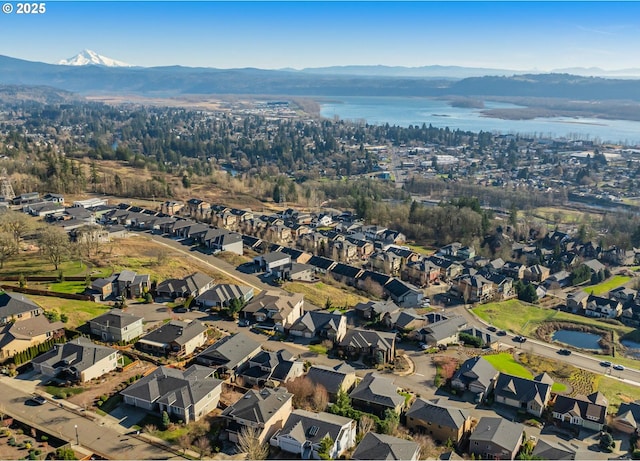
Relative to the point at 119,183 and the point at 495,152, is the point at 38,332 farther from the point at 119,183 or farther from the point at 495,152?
the point at 495,152

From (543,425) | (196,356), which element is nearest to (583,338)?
(543,425)

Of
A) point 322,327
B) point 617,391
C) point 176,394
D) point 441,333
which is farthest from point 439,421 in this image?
point 617,391

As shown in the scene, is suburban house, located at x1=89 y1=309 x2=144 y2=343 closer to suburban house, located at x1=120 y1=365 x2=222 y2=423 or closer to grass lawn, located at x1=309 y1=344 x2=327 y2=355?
suburban house, located at x1=120 y1=365 x2=222 y2=423

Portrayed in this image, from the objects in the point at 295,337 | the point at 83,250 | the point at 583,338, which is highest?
the point at 83,250

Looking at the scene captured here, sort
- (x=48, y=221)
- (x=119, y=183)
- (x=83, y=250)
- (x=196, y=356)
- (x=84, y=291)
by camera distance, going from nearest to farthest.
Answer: (x=196, y=356) < (x=84, y=291) < (x=83, y=250) < (x=48, y=221) < (x=119, y=183)

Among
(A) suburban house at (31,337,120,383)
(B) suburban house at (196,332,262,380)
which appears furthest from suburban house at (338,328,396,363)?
(A) suburban house at (31,337,120,383)

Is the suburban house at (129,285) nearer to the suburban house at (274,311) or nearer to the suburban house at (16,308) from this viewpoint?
the suburban house at (16,308)

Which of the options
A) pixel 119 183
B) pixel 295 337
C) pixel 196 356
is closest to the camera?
pixel 196 356
